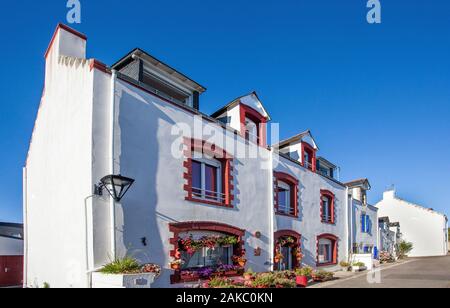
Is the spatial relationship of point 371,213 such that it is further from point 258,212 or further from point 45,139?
point 45,139

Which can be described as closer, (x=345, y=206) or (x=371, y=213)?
(x=345, y=206)

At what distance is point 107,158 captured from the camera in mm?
9359

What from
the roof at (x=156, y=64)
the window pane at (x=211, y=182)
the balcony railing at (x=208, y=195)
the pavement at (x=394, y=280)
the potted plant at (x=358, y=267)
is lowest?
the potted plant at (x=358, y=267)

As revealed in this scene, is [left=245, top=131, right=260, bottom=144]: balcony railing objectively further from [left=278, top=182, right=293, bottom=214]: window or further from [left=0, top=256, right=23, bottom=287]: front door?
[left=0, top=256, right=23, bottom=287]: front door

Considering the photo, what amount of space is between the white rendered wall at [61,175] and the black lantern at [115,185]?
41 centimetres

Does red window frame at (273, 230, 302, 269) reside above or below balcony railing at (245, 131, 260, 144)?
below

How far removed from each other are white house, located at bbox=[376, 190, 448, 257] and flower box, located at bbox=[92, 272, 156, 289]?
144 feet

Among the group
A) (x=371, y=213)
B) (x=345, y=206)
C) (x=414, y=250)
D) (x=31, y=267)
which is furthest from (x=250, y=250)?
(x=414, y=250)

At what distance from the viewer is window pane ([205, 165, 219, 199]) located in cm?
1285

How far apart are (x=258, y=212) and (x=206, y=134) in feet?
13.7

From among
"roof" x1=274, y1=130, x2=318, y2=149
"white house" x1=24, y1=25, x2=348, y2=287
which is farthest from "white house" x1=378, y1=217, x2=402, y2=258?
"white house" x1=24, y1=25, x2=348, y2=287

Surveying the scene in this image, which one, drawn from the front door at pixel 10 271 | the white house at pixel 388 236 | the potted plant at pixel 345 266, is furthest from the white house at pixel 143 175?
the white house at pixel 388 236

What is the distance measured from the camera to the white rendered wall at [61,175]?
368 inches

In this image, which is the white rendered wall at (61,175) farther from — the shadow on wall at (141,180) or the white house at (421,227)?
the white house at (421,227)
